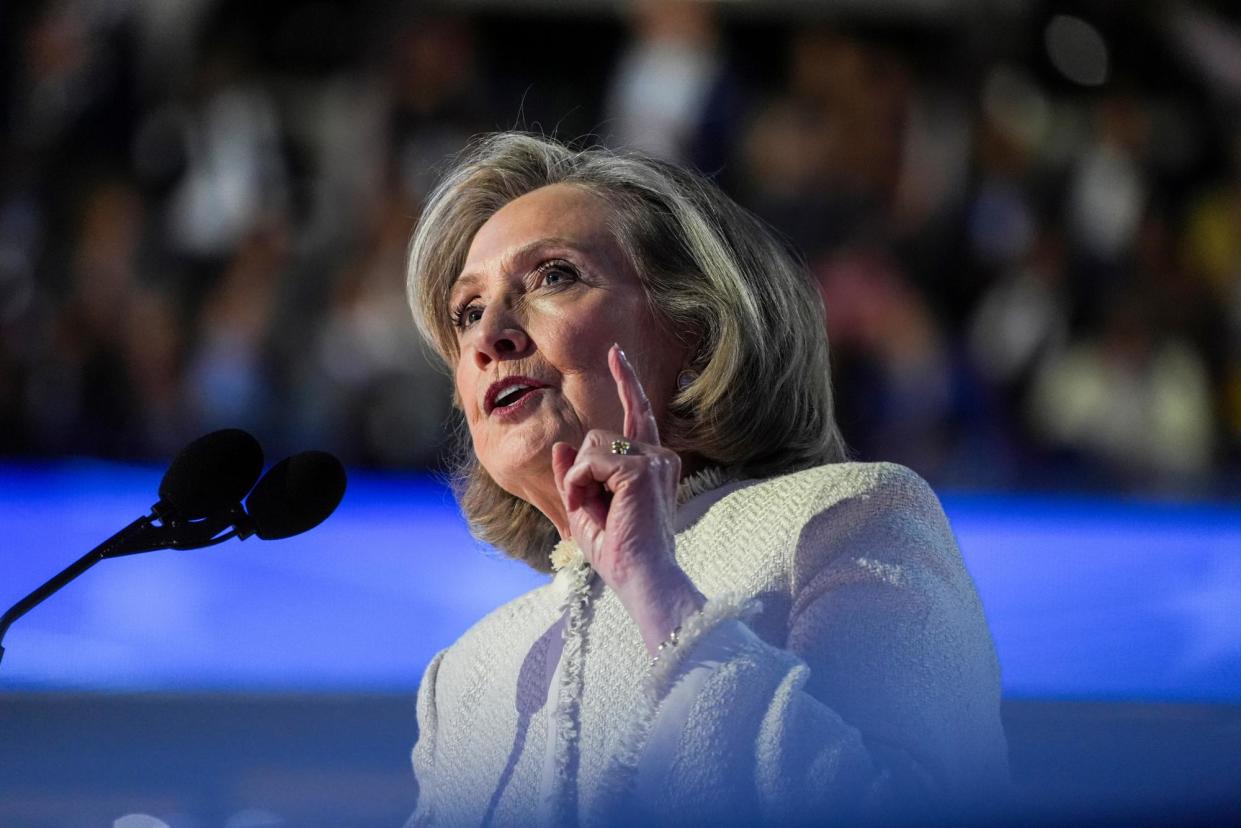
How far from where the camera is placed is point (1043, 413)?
4.41 m

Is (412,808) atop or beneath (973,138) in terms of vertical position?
beneath

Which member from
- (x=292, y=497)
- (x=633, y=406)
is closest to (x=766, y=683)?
(x=633, y=406)

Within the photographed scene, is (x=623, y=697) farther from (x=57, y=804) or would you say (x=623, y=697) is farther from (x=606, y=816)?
(x=57, y=804)

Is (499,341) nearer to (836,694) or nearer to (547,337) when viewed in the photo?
(547,337)

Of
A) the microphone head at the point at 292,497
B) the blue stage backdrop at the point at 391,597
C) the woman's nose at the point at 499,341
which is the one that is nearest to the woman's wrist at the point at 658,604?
the microphone head at the point at 292,497

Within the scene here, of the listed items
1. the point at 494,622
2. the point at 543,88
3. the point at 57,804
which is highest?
the point at 543,88

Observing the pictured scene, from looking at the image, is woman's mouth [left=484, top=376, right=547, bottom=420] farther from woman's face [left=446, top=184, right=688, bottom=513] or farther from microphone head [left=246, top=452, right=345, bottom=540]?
microphone head [left=246, top=452, right=345, bottom=540]

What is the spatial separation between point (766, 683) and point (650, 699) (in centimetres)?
11

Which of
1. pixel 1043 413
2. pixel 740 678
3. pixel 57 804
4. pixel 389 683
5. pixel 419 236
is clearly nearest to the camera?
pixel 57 804

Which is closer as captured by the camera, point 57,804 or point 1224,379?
point 57,804

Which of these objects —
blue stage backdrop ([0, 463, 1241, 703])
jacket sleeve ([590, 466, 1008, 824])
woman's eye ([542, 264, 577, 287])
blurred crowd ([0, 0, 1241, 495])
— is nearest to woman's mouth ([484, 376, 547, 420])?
woman's eye ([542, 264, 577, 287])

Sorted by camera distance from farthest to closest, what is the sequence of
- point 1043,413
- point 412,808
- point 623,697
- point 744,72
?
point 744,72 → point 1043,413 → point 412,808 → point 623,697

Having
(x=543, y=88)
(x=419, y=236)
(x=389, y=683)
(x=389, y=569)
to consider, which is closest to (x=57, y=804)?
(x=419, y=236)

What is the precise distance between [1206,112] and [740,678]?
436 cm
